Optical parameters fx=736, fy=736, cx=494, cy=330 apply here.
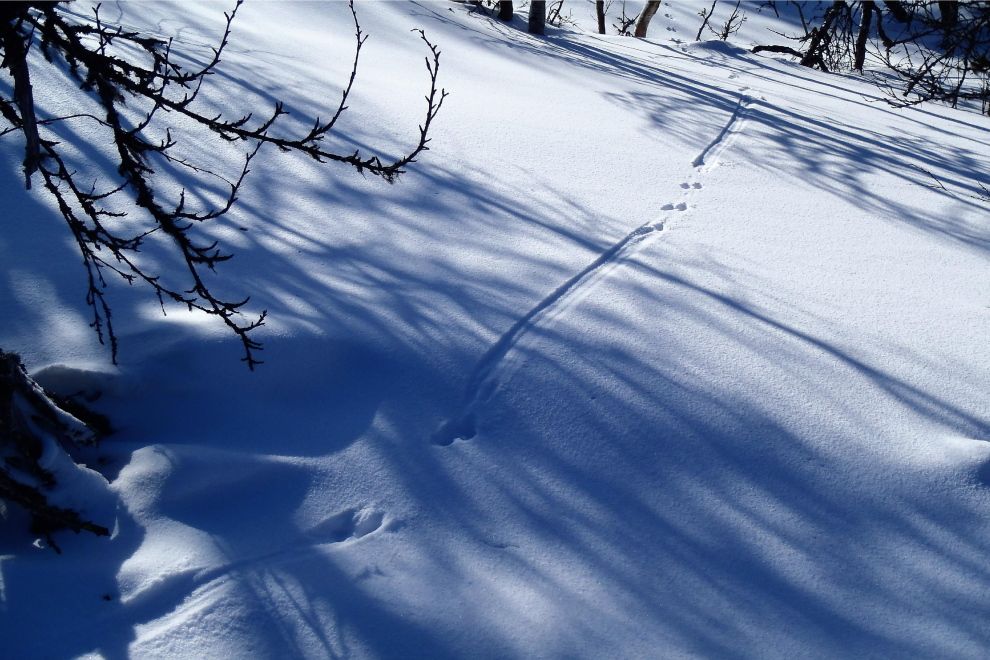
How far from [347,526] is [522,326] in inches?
51.3

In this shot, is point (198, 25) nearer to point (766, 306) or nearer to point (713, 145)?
point (713, 145)

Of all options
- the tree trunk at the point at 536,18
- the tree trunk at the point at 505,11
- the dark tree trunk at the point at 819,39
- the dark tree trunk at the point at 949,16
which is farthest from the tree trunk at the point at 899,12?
the tree trunk at the point at 505,11

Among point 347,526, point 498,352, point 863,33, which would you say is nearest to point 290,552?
point 347,526

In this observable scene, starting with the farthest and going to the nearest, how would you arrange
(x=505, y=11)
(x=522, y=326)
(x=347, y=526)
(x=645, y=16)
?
1. (x=645, y=16)
2. (x=505, y=11)
3. (x=522, y=326)
4. (x=347, y=526)

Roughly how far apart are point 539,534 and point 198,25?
6375 mm

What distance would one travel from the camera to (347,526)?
2395mm

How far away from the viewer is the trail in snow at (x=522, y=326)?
2797 millimetres

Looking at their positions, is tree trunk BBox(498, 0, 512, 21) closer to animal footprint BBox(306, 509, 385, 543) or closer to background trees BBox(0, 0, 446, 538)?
background trees BBox(0, 0, 446, 538)

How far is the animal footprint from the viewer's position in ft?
7.72

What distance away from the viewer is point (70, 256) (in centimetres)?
329

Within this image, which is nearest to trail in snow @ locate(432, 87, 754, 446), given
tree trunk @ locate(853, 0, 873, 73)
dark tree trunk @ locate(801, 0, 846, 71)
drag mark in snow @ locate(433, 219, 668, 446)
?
drag mark in snow @ locate(433, 219, 668, 446)

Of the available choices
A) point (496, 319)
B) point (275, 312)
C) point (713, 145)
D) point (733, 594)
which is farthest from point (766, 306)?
point (713, 145)

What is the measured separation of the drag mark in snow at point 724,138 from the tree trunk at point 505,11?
3.83 meters

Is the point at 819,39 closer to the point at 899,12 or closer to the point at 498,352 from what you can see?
the point at 899,12
